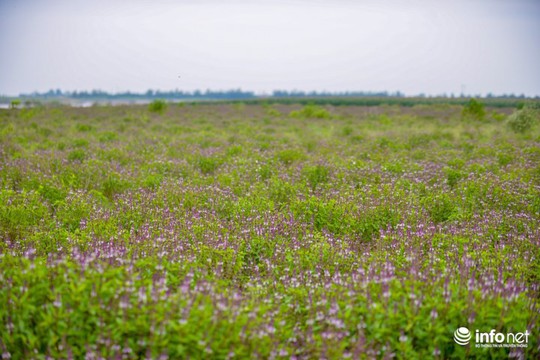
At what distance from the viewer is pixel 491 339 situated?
140 inches

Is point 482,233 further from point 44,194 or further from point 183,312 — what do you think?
point 44,194

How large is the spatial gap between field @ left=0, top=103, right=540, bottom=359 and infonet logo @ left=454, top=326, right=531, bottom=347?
0.06 metres

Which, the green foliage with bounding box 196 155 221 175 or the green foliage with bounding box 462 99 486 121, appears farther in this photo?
the green foliage with bounding box 462 99 486 121

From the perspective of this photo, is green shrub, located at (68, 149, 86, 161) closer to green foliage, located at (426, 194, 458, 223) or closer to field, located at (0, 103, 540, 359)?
field, located at (0, 103, 540, 359)

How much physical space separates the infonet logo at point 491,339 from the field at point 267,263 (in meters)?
0.06

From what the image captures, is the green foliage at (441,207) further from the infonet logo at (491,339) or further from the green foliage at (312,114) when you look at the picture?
the green foliage at (312,114)

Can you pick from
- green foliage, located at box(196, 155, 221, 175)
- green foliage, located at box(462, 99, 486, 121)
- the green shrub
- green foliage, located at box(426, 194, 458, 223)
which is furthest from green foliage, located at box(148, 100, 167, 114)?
green foliage, located at box(426, 194, 458, 223)

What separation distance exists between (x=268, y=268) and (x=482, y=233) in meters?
3.26

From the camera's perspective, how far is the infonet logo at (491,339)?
354 cm

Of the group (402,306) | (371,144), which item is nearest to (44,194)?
(402,306)

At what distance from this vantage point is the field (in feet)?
10.9

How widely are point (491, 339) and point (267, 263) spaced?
246cm

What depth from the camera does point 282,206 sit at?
24.9 feet

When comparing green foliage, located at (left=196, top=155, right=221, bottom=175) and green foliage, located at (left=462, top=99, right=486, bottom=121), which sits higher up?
green foliage, located at (left=462, top=99, right=486, bottom=121)
